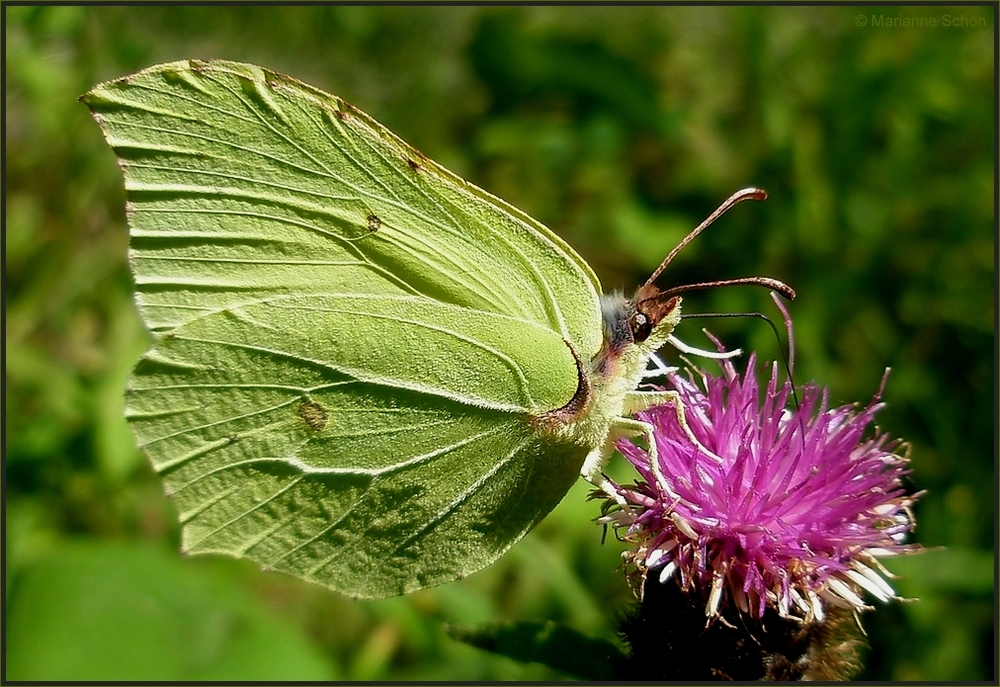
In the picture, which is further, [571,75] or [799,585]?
[571,75]

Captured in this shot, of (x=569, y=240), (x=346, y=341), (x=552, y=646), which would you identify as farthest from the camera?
(x=569, y=240)

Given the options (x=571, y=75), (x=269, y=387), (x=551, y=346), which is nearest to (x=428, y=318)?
(x=551, y=346)

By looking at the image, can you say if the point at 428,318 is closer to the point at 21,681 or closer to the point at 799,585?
the point at 799,585

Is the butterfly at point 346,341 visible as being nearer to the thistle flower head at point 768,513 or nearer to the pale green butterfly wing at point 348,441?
the pale green butterfly wing at point 348,441

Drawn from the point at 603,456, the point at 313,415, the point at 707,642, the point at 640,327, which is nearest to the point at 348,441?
→ the point at 313,415

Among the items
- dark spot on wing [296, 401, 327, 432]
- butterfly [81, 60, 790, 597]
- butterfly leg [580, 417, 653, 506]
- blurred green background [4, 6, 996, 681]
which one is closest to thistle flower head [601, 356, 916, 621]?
butterfly leg [580, 417, 653, 506]

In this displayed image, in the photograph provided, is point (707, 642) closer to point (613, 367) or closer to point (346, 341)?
point (613, 367)
